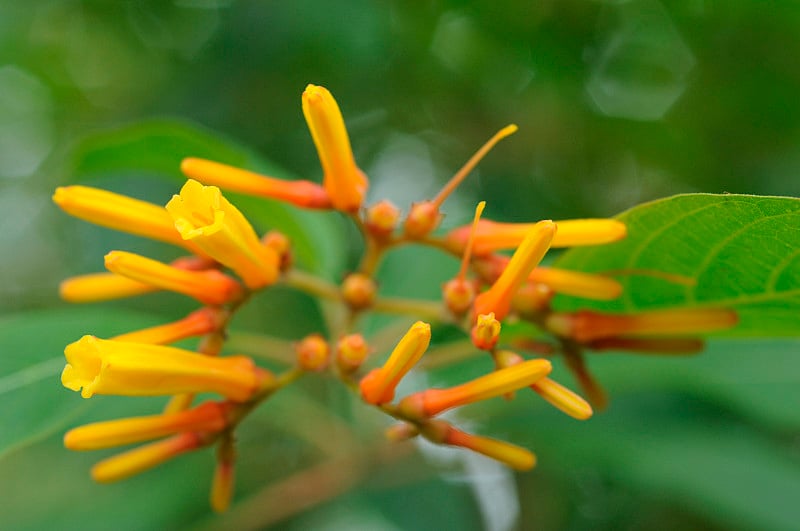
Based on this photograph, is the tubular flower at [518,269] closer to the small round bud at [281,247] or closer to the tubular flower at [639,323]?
the tubular flower at [639,323]

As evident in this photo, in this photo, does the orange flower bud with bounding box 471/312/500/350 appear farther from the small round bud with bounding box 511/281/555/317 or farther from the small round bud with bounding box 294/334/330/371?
the small round bud with bounding box 294/334/330/371

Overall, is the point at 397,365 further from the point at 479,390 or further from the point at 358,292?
the point at 358,292

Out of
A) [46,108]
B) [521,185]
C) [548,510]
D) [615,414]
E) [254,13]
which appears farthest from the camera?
[46,108]

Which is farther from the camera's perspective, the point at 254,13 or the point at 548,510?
the point at 254,13

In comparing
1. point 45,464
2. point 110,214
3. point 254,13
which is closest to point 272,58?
point 254,13

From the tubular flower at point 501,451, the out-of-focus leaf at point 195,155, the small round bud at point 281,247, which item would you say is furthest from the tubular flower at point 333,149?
the out-of-focus leaf at point 195,155

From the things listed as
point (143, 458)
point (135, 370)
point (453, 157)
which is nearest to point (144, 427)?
point (143, 458)

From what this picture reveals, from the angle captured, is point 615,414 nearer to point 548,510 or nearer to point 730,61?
point 548,510

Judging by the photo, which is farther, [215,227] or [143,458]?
[143,458]
